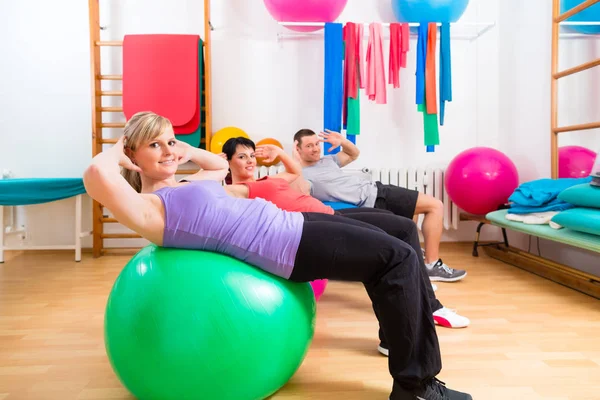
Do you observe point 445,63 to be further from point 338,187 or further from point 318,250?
point 318,250

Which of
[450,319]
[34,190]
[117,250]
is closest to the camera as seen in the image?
[450,319]

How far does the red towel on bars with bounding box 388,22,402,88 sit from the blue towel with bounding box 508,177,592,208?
1269 millimetres

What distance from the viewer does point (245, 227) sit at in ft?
4.06

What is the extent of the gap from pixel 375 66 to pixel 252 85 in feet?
3.46

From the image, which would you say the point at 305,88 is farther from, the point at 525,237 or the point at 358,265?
the point at 358,265

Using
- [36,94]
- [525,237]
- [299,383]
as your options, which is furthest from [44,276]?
[525,237]

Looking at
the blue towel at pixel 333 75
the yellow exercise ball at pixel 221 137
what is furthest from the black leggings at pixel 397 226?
the yellow exercise ball at pixel 221 137

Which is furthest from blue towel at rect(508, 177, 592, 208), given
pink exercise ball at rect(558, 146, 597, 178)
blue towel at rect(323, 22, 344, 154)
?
blue towel at rect(323, 22, 344, 154)

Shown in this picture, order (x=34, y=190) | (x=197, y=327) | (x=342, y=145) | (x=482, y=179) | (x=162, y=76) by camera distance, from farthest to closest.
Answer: (x=162, y=76) → (x=482, y=179) → (x=34, y=190) → (x=342, y=145) → (x=197, y=327)

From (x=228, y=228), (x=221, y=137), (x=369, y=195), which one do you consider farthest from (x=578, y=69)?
(x=228, y=228)

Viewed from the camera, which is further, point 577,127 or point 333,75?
point 333,75

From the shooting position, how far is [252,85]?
3.93 metres

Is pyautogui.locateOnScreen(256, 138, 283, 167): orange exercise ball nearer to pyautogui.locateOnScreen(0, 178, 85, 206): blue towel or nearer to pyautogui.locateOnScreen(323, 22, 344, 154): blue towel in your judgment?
pyautogui.locateOnScreen(323, 22, 344, 154): blue towel

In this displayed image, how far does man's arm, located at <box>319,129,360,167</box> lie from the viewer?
9.72 feet
